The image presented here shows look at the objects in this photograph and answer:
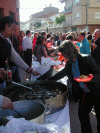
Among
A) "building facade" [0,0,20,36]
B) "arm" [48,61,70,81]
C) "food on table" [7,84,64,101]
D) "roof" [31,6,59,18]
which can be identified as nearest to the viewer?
"food on table" [7,84,64,101]

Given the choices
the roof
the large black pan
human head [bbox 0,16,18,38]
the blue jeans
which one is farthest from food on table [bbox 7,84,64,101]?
the roof

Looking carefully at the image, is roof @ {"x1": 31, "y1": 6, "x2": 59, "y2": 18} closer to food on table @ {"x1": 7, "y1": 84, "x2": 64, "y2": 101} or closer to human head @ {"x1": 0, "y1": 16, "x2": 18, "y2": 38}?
human head @ {"x1": 0, "y1": 16, "x2": 18, "y2": 38}

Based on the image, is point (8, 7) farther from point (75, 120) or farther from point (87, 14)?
point (87, 14)

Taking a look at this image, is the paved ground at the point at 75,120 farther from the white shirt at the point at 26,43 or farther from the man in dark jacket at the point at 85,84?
the white shirt at the point at 26,43

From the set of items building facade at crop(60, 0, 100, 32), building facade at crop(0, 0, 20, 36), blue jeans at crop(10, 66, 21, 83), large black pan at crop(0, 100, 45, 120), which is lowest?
blue jeans at crop(10, 66, 21, 83)

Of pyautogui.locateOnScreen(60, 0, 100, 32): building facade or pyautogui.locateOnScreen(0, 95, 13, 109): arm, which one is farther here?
pyautogui.locateOnScreen(60, 0, 100, 32): building facade

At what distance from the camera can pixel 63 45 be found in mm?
2014

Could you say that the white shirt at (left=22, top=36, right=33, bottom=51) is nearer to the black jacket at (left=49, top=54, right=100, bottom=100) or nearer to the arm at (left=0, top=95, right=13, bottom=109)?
the black jacket at (left=49, top=54, right=100, bottom=100)

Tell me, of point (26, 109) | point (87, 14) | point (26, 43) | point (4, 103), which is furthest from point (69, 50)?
point (87, 14)

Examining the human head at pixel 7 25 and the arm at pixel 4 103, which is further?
the human head at pixel 7 25

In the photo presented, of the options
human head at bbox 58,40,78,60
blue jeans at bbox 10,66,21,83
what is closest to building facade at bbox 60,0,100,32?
blue jeans at bbox 10,66,21,83

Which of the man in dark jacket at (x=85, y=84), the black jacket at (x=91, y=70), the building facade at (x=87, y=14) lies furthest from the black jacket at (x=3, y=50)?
the building facade at (x=87, y=14)

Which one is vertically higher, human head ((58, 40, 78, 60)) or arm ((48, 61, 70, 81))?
human head ((58, 40, 78, 60))

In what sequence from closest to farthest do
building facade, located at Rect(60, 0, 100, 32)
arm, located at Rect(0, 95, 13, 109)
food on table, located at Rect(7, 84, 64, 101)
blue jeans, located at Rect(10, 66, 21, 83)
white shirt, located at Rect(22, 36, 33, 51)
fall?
arm, located at Rect(0, 95, 13, 109) → food on table, located at Rect(7, 84, 64, 101) → blue jeans, located at Rect(10, 66, 21, 83) → white shirt, located at Rect(22, 36, 33, 51) → building facade, located at Rect(60, 0, 100, 32)
